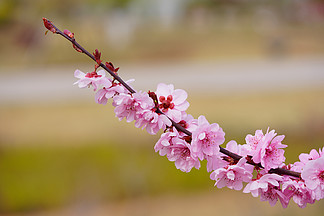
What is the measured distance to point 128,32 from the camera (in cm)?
1279

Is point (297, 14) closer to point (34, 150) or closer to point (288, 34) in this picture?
point (288, 34)

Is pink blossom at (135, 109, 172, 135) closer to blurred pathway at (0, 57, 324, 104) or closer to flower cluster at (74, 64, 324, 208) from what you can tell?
flower cluster at (74, 64, 324, 208)

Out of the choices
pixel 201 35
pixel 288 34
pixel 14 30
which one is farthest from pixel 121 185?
pixel 288 34

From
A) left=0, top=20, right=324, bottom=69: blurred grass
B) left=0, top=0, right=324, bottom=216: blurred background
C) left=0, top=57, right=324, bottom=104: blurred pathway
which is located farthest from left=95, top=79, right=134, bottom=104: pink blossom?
left=0, top=20, right=324, bottom=69: blurred grass

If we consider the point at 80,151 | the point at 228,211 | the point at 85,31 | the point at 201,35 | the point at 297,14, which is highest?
the point at 297,14

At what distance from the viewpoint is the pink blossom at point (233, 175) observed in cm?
87

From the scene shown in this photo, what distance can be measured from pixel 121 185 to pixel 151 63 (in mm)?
7212

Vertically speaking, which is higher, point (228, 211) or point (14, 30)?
point (14, 30)

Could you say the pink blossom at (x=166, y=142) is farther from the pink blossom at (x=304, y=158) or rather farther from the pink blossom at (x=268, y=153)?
the pink blossom at (x=304, y=158)

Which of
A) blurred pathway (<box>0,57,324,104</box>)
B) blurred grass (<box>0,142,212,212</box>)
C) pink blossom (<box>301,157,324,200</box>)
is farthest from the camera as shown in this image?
blurred pathway (<box>0,57,324,104</box>)

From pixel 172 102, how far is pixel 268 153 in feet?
0.72

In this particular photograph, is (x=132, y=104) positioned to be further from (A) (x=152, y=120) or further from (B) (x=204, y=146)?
(B) (x=204, y=146)

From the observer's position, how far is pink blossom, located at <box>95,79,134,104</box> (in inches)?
35.2

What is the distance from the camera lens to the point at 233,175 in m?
0.86
